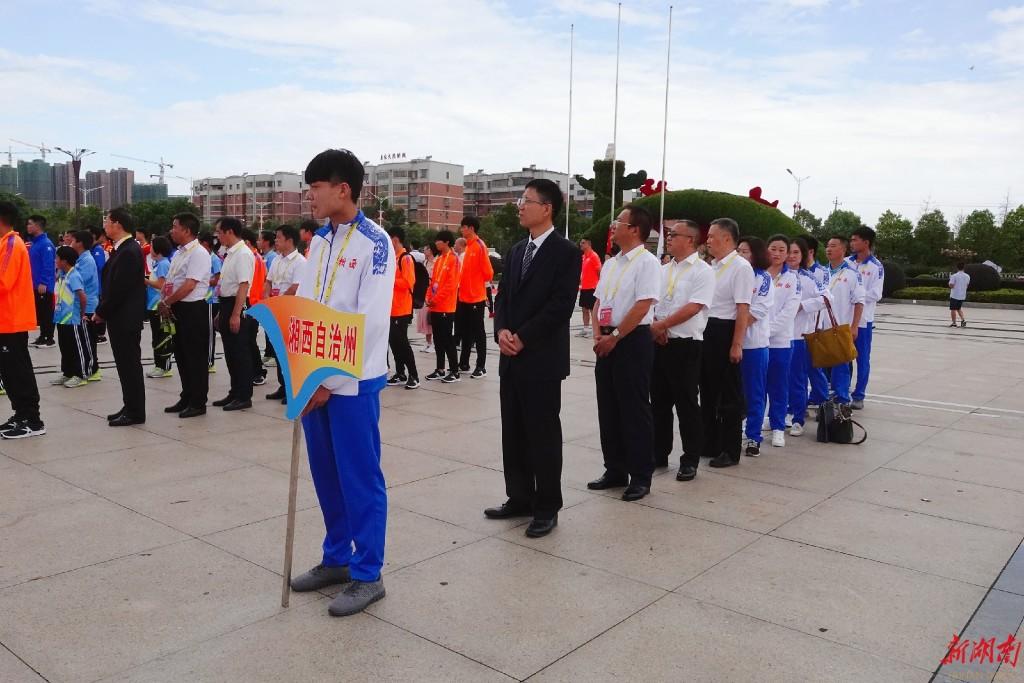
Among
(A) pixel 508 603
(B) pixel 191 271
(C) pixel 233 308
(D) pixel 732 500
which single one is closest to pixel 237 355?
(C) pixel 233 308

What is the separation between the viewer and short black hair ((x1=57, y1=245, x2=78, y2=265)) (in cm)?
957

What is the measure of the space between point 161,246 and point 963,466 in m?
8.63

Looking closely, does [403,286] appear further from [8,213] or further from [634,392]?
[634,392]

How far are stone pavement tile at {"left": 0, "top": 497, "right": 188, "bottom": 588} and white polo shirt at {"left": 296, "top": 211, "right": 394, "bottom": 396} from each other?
162cm

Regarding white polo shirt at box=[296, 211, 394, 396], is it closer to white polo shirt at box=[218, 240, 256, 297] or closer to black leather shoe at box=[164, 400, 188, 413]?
white polo shirt at box=[218, 240, 256, 297]

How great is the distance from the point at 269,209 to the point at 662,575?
119548 mm

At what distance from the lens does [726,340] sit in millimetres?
5758

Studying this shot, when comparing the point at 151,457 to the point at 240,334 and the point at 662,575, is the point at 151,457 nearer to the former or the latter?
the point at 240,334

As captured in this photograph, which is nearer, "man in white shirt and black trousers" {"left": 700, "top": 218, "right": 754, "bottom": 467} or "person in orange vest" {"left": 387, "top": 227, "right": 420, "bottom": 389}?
"man in white shirt and black trousers" {"left": 700, "top": 218, "right": 754, "bottom": 467}

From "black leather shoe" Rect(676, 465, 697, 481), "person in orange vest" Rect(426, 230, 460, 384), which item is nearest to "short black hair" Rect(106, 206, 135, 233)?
"person in orange vest" Rect(426, 230, 460, 384)

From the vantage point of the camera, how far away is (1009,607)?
3469 mm

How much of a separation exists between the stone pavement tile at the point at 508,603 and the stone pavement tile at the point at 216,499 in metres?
1.23

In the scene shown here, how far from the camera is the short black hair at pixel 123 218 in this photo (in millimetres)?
6871

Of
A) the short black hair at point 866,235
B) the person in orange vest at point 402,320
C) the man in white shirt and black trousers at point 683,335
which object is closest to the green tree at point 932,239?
the short black hair at point 866,235
